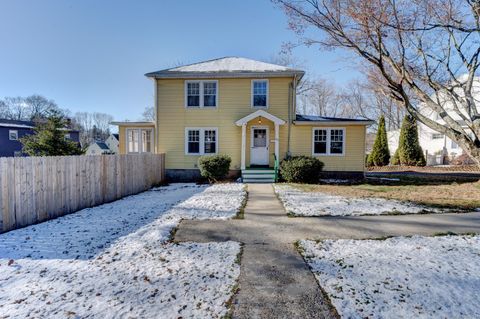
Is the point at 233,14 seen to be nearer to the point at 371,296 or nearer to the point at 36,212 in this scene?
the point at 36,212

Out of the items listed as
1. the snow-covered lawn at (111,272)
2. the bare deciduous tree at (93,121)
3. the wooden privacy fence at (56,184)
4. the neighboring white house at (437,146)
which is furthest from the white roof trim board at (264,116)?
the bare deciduous tree at (93,121)

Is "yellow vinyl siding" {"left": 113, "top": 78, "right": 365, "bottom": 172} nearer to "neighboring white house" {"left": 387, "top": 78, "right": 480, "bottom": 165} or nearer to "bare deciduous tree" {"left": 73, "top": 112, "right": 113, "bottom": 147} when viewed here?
"neighboring white house" {"left": 387, "top": 78, "right": 480, "bottom": 165}

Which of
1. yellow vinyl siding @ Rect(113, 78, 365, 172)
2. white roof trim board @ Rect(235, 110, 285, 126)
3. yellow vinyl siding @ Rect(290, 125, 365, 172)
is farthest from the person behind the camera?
yellow vinyl siding @ Rect(113, 78, 365, 172)

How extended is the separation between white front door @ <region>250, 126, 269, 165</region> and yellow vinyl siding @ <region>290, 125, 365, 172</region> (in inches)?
57.8

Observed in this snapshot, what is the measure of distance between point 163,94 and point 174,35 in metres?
3.50

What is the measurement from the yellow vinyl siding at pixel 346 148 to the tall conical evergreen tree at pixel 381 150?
997cm

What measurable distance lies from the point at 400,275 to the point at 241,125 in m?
11.0

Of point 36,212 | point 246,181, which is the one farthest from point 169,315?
point 246,181

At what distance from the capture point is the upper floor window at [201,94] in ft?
46.0

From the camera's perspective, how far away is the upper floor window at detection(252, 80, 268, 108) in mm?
13797

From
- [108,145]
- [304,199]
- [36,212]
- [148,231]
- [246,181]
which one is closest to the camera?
[148,231]

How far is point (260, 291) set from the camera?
2.95 metres

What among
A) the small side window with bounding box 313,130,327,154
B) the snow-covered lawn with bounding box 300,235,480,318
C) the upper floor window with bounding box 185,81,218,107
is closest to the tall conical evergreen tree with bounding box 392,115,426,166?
the small side window with bounding box 313,130,327,154

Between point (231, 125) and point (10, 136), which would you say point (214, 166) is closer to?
point (231, 125)
